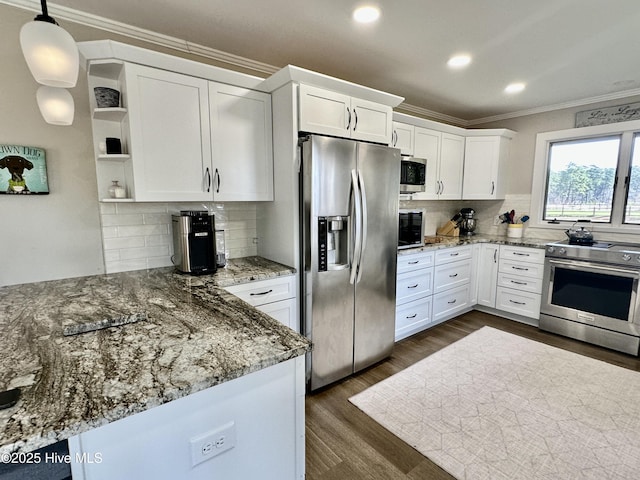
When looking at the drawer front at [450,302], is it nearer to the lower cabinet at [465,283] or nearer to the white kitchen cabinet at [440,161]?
the lower cabinet at [465,283]

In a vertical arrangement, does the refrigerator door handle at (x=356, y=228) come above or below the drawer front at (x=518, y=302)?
above

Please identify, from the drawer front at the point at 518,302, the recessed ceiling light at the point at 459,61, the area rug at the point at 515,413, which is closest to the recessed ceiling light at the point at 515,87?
the recessed ceiling light at the point at 459,61

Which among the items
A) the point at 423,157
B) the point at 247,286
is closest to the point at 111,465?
the point at 247,286

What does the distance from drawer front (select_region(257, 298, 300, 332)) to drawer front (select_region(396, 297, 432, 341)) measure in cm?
118

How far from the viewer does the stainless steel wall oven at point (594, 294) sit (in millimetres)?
2879

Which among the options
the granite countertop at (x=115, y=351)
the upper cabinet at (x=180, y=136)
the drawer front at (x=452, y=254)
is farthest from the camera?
the drawer front at (x=452, y=254)

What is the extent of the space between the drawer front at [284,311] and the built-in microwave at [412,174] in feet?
5.60

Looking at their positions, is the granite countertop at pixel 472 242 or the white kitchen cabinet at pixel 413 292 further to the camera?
the granite countertop at pixel 472 242

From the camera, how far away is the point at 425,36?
85.8 inches

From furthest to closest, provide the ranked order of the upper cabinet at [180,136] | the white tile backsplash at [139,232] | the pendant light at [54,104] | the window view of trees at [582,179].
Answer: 1. the window view of trees at [582,179]
2. the white tile backsplash at [139,232]
3. the upper cabinet at [180,136]
4. the pendant light at [54,104]

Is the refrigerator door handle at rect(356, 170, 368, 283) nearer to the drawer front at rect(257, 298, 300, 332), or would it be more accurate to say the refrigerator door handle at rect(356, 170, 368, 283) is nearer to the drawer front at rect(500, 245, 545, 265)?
the drawer front at rect(257, 298, 300, 332)

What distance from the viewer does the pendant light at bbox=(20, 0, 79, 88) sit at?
3.27ft

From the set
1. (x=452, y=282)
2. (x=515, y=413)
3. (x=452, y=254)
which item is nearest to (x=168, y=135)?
(x=515, y=413)

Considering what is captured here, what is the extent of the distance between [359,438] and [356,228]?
1.34 m
